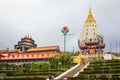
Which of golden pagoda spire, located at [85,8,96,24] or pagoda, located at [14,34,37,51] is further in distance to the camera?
golden pagoda spire, located at [85,8,96,24]

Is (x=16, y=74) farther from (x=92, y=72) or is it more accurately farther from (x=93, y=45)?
(x=93, y=45)

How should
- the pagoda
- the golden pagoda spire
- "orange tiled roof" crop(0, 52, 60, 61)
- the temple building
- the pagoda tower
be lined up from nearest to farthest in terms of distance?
"orange tiled roof" crop(0, 52, 60, 61) < the temple building < the pagoda < the pagoda tower < the golden pagoda spire

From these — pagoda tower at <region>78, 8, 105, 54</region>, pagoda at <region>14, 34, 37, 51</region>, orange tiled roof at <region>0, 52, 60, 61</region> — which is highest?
pagoda tower at <region>78, 8, 105, 54</region>

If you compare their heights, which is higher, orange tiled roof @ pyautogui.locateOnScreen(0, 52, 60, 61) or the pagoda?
the pagoda

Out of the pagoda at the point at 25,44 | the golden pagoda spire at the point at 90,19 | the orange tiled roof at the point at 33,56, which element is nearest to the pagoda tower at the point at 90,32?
the golden pagoda spire at the point at 90,19

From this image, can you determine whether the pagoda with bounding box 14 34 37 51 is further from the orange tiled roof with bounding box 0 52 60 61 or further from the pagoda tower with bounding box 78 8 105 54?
the pagoda tower with bounding box 78 8 105 54

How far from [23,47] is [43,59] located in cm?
1804

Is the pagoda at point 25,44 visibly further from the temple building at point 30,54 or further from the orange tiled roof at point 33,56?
the orange tiled roof at point 33,56

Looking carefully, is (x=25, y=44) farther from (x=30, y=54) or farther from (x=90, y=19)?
(x=90, y=19)

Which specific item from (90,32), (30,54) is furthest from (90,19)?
(30,54)

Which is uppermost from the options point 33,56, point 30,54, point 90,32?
point 90,32

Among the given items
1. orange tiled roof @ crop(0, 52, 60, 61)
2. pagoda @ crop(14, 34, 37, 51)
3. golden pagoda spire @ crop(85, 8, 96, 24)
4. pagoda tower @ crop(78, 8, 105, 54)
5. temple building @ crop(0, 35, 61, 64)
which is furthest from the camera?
golden pagoda spire @ crop(85, 8, 96, 24)

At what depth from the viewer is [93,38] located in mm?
103062

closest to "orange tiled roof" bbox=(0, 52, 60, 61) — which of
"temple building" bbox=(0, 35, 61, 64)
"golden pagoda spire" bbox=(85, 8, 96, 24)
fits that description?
"temple building" bbox=(0, 35, 61, 64)
